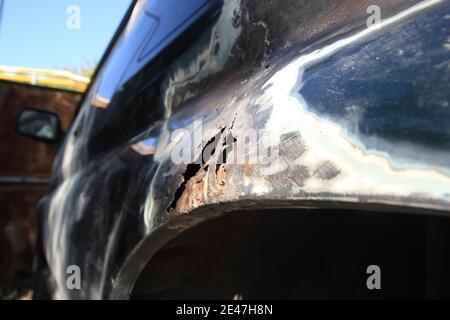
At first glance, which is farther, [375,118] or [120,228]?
[120,228]

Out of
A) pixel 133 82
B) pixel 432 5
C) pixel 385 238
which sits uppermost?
pixel 133 82

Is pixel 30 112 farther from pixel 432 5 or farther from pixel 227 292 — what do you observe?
pixel 432 5

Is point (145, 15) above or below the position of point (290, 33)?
above

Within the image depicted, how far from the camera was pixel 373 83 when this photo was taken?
62 centimetres

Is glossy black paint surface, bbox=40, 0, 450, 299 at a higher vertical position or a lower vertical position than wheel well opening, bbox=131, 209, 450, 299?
higher

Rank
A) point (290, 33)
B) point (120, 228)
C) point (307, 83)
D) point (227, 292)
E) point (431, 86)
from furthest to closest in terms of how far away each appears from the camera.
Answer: point (227, 292), point (120, 228), point (290, 33), point (307, 83), point (431, 86)

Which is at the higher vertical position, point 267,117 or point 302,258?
point 267,117

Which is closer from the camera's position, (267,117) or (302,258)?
(267,117)

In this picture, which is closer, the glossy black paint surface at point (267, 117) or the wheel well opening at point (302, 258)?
the glossy black paint surface at point (267, 117)

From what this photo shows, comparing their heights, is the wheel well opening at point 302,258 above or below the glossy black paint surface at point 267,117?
below

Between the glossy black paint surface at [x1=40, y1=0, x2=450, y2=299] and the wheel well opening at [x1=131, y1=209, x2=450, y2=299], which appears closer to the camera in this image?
the glossy black paint surface at [x1=40, y1=0, x2=450, y2=299]

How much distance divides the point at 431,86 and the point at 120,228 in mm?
910

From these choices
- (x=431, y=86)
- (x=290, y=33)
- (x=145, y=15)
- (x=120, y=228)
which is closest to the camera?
(x=431, y=86)
